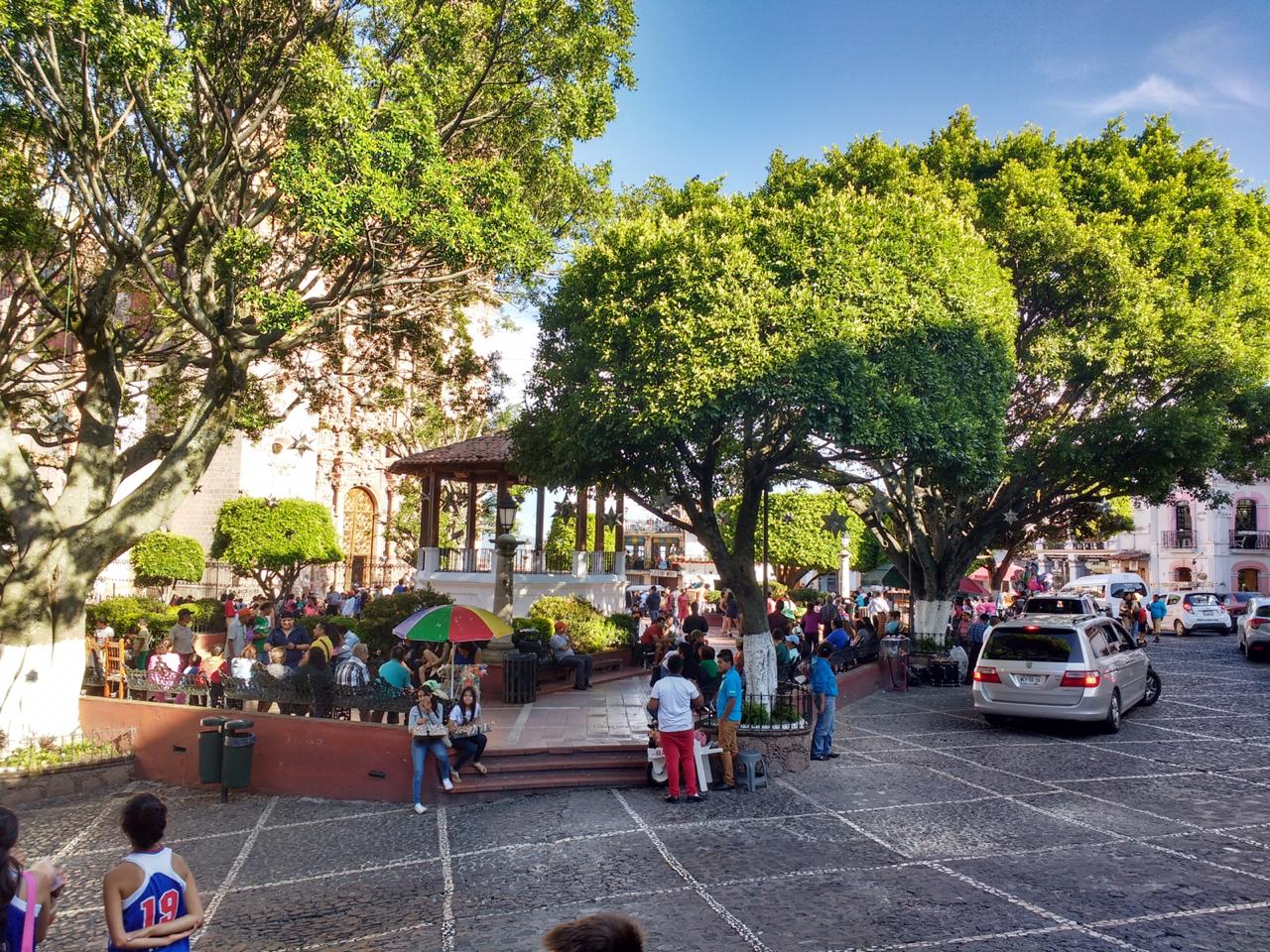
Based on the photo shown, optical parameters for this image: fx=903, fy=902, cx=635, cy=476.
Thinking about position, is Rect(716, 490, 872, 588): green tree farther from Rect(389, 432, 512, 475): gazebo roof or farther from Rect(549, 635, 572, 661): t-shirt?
Rect(549, 635, 572, 661): t-shirt

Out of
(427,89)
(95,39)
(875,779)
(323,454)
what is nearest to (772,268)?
(427,89)

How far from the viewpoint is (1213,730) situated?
13.8 metres

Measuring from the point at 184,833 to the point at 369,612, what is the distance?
8.70 meters

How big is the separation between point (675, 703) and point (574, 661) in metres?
7.18

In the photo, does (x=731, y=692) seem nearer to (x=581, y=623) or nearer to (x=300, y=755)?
(x=300, y=755)

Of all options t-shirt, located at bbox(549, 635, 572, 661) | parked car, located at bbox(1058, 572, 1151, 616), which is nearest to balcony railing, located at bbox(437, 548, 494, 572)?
t-shirt, located at bbox(549, 635, 572, 661)

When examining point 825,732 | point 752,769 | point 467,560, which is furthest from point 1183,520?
point 752,769

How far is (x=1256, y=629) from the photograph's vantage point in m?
23.1

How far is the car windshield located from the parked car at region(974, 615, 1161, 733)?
8983 mm

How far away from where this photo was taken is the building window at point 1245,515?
48.7 m

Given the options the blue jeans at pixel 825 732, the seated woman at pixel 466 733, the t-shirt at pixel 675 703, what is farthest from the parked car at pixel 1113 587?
the seated woman at pixel 466 733

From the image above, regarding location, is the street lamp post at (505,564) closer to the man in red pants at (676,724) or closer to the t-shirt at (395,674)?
the t-shirt at (395,674)

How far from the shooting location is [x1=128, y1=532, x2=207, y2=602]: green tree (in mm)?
26594

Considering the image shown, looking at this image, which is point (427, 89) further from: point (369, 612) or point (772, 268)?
point (369, 612)
